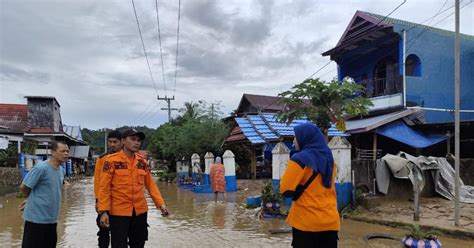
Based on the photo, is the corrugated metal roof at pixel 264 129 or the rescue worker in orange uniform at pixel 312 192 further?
the corrugated metal roof at pixel 264 129


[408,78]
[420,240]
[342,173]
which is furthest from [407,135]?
[420,240]

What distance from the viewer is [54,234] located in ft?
15.1

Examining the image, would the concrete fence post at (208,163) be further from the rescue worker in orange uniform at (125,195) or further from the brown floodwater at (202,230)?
the rescue worker in orange uniform at (125,195)

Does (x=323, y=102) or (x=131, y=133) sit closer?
(x=131, y=133)

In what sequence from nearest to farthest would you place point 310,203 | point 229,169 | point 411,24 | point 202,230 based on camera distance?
point 310,203
point 202,230
point 411,24
point 229,169

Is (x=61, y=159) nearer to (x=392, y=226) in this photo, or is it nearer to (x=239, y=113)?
(x=392, y=226)

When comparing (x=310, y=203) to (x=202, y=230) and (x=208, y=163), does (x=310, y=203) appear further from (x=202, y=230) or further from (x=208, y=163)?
(x=208, y=163)

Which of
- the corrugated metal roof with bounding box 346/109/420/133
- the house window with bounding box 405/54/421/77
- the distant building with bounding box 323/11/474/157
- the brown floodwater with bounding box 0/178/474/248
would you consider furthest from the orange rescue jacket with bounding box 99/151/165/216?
the house window with bounding box 405/54/421/77

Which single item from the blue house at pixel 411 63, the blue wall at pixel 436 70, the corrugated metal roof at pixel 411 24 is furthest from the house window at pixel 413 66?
the corrugated metal roof at pixel 411 24

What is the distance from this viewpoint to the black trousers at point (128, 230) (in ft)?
14.8

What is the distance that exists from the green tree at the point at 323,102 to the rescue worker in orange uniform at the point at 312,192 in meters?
6.57

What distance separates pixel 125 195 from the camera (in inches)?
181

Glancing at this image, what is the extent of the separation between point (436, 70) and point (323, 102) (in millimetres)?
9662

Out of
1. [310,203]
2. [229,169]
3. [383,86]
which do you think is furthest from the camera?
[229,169]
